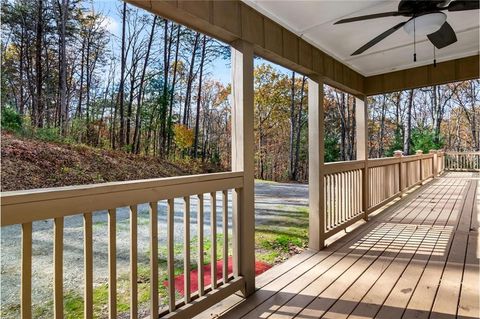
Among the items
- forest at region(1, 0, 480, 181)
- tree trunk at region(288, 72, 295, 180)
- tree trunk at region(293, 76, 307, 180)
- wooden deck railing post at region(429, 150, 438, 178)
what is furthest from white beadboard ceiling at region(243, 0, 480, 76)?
tree trunk at region(293, 76, 307, 180)

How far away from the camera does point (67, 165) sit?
425cm

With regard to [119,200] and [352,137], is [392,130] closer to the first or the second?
[352,137]

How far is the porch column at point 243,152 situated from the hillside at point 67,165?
2214 mm

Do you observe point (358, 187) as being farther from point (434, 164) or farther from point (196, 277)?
point (434, 164)

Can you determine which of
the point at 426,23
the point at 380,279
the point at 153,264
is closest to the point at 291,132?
the point at 426,23

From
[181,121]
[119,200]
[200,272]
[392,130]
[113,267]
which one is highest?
[392,130]

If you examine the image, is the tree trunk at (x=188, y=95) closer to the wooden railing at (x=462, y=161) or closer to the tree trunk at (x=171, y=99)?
the tree trunk at (x=171, y=99)

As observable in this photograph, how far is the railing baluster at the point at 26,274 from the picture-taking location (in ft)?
4.05

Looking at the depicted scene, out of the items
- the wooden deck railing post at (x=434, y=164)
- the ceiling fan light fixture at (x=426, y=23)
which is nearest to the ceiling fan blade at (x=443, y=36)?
the ceiling fan light fixture at (x=426, y=23)

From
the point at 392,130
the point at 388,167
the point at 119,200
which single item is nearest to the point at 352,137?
the point at 392,130

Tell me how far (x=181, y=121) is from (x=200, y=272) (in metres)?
3.47

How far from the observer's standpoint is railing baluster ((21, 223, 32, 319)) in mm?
1235

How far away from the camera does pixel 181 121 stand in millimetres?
5160

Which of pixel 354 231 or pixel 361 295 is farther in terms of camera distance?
pixel 354 231
